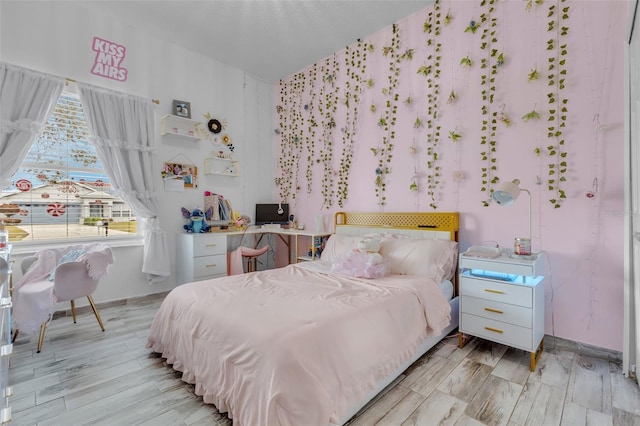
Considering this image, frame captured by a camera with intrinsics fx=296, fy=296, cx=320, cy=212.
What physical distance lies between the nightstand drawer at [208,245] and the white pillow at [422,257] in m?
2.06

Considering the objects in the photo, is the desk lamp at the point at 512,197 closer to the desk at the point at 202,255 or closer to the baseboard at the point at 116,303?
the desk at the point at 202,255

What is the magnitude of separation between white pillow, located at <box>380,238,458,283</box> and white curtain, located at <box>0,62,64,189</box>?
3.39 meters

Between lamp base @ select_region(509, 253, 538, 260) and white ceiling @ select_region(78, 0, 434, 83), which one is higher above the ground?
white ceiling @ select_region(78, 0, 434, 83)

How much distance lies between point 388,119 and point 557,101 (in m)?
1.50

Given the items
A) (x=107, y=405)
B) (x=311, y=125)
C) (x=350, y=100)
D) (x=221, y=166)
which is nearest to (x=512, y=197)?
(x=350, y=100)

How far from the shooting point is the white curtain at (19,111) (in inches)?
102

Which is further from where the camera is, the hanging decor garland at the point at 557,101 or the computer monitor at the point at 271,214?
the computer monitor at the point at 271,214

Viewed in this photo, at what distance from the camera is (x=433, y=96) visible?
9.75ft

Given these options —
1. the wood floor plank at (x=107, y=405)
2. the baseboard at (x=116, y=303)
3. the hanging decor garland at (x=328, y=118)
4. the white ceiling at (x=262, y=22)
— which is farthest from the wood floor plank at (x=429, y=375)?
the white ceiling at (x=262, y=22)

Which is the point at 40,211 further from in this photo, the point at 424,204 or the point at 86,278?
the point at 424,204

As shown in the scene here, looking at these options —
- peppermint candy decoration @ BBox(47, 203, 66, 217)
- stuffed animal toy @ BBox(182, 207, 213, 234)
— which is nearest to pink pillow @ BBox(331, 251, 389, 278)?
stuffed animal toy @ BBox(182, 207, 213, 234)

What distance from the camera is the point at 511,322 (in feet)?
6.91

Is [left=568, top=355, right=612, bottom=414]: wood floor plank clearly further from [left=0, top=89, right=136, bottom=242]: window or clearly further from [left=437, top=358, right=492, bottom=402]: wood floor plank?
[left=0, top=89, right=136, bottom=242]: window

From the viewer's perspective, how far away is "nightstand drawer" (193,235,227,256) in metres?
3.53
